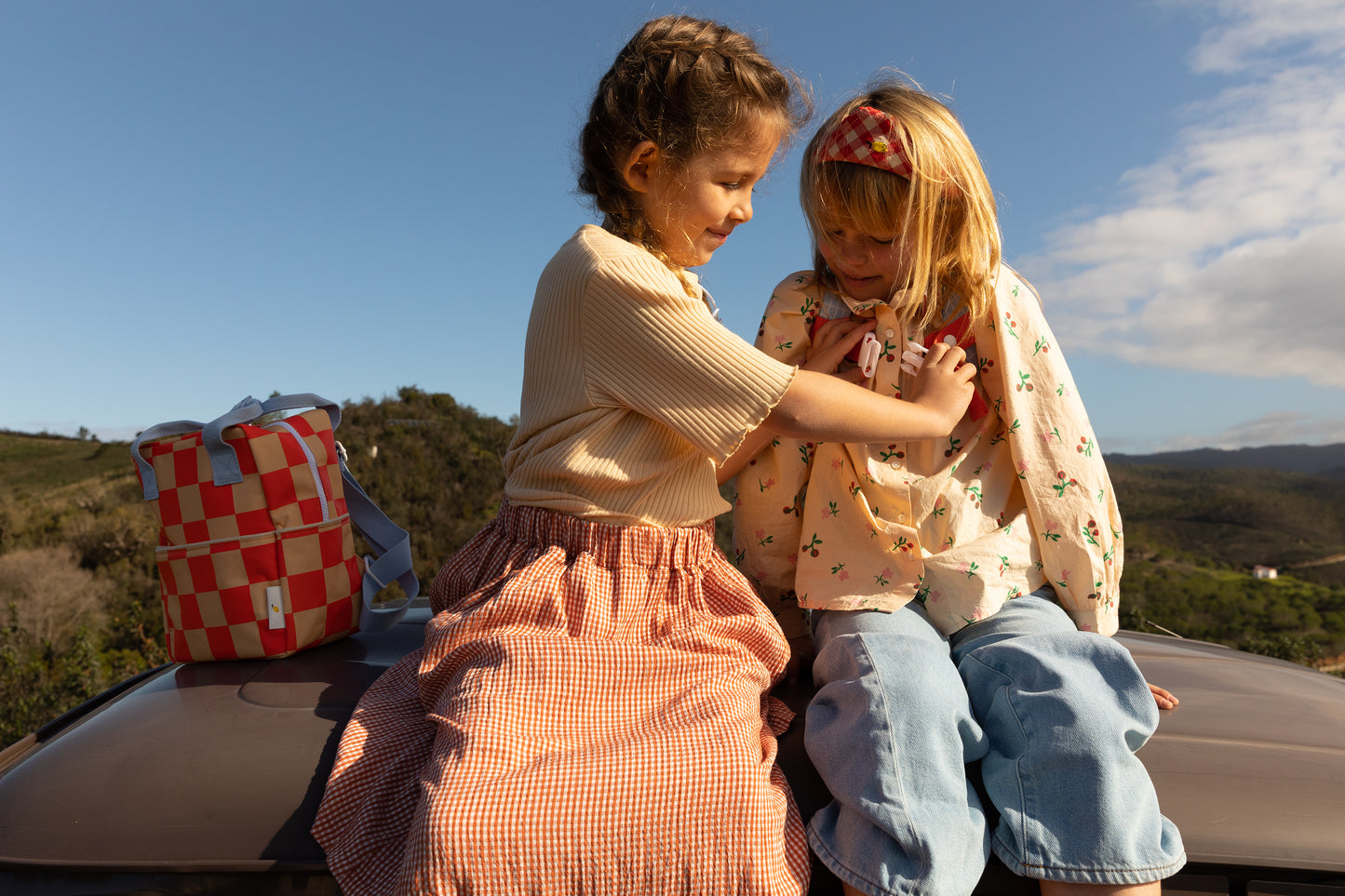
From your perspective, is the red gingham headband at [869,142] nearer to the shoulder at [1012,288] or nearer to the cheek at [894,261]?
the cheek at [894,261]

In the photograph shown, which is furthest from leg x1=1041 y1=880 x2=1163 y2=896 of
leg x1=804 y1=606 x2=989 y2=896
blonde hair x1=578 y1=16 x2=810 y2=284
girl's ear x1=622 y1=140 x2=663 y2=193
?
girl's ear x1=622 y1=140 x2=663 y2=193

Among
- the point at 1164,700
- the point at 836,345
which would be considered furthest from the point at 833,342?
the point at 1164,700

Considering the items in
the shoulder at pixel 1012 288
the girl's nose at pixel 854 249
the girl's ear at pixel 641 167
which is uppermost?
the girl's ear at pixel 641 167

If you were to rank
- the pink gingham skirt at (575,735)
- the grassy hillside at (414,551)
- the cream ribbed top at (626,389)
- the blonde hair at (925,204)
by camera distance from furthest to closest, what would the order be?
the grassy hillside at (414,551)
the blonde hair at (925,204)
the cream ribbed top at (626,389)
the pink gingham skirt at (575,735)

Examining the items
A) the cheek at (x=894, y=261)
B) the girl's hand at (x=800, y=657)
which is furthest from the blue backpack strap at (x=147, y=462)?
the cheek at (x=894, y=261)

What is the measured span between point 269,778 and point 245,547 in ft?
1.95

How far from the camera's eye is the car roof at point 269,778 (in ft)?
4.63

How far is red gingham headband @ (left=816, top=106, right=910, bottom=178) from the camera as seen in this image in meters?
1.87

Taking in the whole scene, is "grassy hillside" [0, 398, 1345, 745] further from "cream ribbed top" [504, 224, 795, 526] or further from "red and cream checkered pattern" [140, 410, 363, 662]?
"red and cream checkered pattern" [140, 410, 363, 662]

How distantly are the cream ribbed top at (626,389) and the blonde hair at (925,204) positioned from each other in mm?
528

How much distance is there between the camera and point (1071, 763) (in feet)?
4.44

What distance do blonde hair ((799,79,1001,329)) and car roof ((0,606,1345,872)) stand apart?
40.2 inches

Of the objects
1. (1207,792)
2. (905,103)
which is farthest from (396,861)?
(905,103)

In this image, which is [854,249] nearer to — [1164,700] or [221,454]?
[1164,700]
